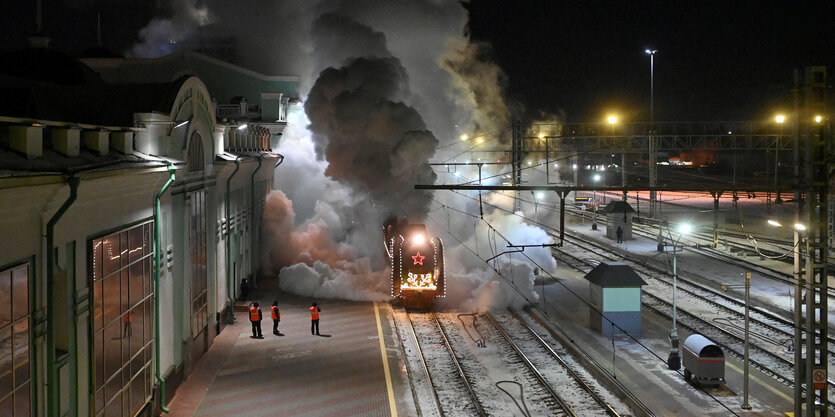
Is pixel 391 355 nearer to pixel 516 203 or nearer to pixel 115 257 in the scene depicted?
pixel 115 257

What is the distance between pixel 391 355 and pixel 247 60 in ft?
124

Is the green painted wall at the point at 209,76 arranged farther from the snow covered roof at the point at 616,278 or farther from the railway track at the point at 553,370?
the snow covered roof at the point at 616,278

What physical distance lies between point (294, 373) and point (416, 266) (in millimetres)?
8077

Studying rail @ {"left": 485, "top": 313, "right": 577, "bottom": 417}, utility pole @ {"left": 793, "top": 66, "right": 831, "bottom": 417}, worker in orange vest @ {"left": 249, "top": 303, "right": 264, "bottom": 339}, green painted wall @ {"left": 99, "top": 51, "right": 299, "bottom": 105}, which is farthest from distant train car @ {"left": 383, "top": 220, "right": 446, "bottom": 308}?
green painted wall @ {"left": 99, "top": 51, "right": 299, "bottom": 105}

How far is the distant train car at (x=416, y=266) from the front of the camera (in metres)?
26.6

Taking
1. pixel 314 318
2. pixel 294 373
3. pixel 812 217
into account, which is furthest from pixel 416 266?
pixel 812 217

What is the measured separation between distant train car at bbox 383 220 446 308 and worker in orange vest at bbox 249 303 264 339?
560 centimetres

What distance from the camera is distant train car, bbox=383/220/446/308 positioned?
2658 cm

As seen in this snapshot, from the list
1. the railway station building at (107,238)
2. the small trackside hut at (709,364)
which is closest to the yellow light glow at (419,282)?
the railway station building at (107,238)

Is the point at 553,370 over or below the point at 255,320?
below

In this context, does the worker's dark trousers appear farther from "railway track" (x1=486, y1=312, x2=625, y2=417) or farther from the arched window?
"railway track" (x1=486, y1=312, x2=625, y2=417)

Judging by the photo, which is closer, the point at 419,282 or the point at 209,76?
the point at 419,282

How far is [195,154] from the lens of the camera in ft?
66.0

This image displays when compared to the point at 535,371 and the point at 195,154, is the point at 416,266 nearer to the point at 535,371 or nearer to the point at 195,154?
the point at 535,371
